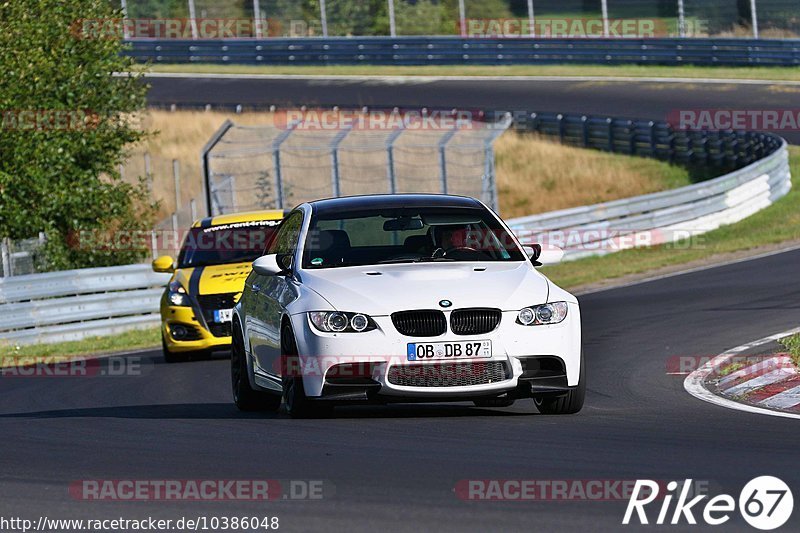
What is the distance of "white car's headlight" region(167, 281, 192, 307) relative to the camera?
54.4ft

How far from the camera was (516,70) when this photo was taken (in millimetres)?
49281

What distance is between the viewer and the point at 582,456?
25.0ft

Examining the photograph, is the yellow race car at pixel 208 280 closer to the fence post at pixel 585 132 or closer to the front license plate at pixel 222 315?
the front license plate at pixel 222 315

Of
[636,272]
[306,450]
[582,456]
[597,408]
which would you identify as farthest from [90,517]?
[636,272]

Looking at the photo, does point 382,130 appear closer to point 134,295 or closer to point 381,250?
point 134,295

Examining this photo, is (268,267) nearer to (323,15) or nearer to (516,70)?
(516,70)

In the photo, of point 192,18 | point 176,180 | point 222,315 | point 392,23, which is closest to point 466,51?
point 392,23

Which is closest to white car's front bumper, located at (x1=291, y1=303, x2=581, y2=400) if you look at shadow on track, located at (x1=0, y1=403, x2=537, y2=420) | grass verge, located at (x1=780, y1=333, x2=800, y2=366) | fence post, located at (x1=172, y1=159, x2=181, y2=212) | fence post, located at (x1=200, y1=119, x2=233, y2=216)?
shadow on track, located at (x1=0, y1=403, x2=537, y2=420)

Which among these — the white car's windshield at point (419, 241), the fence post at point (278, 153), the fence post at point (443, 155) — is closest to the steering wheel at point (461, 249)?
the white car's windshield at point (419, 241)

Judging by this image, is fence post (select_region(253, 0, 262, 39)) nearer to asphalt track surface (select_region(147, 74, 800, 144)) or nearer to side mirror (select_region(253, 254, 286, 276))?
asphalt track surface (select_region(147, 74, 800, 144))

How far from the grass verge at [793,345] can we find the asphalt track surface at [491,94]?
950 inches

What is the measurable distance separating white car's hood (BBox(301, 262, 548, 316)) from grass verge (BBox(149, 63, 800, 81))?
34.8 metres

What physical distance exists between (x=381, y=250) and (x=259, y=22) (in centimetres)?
4381

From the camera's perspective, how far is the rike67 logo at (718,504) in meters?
6.00
